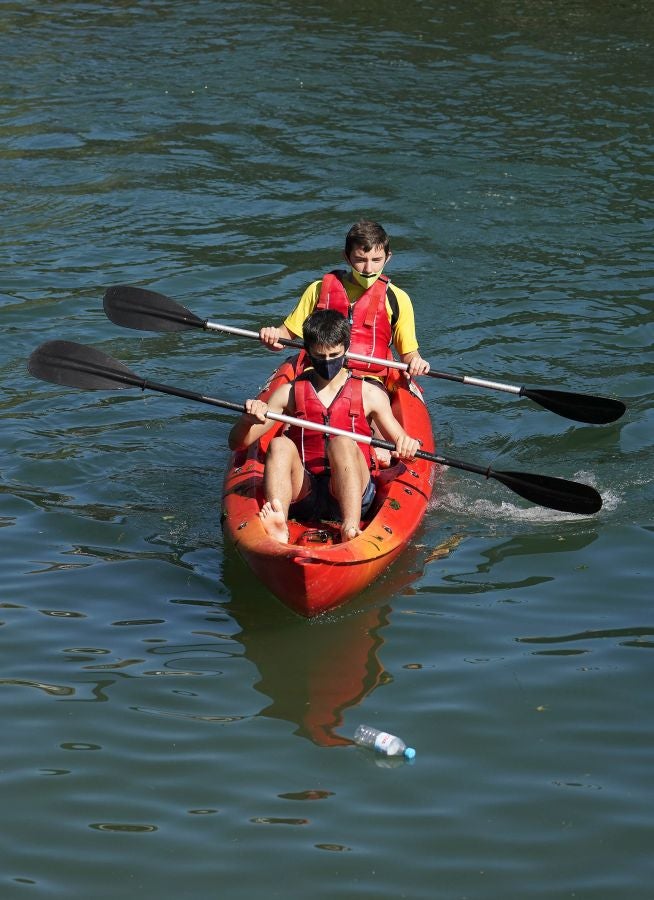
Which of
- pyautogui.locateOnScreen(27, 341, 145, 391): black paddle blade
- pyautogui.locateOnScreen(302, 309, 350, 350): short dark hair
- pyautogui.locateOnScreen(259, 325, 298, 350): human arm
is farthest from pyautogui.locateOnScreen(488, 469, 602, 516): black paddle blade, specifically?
pyautogui.locateOnScreen(27, 341, 145, 391): black paddle blade

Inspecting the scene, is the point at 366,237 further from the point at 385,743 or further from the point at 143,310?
the point at 385,743

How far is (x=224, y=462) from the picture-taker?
7441mm

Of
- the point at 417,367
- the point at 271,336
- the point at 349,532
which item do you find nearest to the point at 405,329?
the point at 417,367

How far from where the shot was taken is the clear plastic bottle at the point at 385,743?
446cm

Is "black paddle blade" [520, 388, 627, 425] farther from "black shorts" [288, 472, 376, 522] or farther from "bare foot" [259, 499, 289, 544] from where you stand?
"bare foot" [259, 499, 289, 544]

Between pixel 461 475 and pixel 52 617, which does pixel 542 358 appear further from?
pixel 52 617

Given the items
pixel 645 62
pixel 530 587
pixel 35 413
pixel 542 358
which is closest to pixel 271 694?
pixel 530 587

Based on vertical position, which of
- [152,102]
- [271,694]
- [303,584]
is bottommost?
[271,694]

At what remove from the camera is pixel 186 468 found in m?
7.30

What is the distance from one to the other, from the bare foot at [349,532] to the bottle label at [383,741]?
1314 millimetres

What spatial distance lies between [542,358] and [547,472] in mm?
1821

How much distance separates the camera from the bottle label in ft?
14.6

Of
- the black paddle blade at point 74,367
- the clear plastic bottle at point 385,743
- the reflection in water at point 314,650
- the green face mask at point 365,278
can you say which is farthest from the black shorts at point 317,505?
the clear plastic bottle at point 385,743

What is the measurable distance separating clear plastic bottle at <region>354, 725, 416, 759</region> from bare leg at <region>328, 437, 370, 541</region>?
1299 mm
